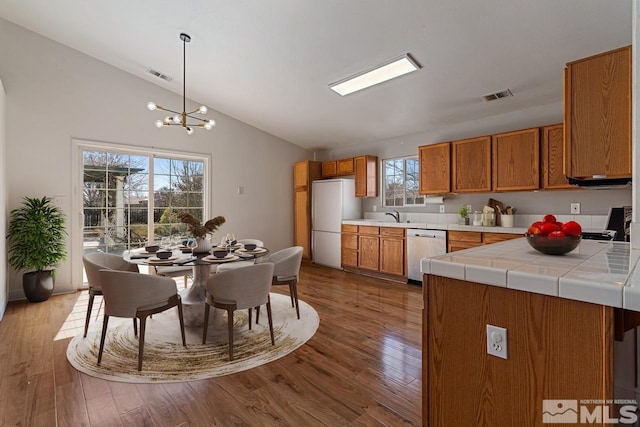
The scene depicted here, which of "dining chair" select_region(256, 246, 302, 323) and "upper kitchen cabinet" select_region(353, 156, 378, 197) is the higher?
"upper kitchen cabinet" select_region(353, 156, 378, 197)

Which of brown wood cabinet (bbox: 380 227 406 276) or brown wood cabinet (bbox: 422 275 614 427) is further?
brown wood cabinet (bbox: 380 227 406 276)

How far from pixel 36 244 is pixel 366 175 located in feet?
15.5

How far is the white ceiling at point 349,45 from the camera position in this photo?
8.38 feet

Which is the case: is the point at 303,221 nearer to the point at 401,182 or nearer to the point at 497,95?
the point at 401,182

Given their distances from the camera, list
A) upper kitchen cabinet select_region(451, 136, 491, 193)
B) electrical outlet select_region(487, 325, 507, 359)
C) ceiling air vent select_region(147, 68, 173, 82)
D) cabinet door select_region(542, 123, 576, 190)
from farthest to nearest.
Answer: ceiling air vent select_region(147, 68, 173, 82) < upper kitchen cabinet select_region(451, 136, 491, 193) < cabinet door select_region(542, 123, 576, 190) < electrical outlet select_region(487, 325, 507, 359)

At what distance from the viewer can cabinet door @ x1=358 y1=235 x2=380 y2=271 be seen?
5.04m

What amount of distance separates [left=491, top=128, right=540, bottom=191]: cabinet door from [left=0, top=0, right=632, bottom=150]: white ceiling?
1.46 ft

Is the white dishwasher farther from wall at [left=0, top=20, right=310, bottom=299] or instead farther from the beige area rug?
wall at [left=0, top=20, right=310, bottom=299]

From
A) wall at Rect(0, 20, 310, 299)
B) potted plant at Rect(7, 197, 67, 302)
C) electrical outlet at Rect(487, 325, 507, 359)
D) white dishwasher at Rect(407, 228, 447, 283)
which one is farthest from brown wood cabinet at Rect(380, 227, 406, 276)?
potted plant at Rect(7, 197, 67, 302)

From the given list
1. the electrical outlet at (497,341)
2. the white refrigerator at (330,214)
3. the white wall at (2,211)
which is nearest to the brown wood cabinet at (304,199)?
the white refrigerator at (330,214)

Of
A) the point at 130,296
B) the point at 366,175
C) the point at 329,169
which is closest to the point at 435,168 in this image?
the point at 366,175

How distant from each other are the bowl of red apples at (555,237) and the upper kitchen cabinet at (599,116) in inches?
18.3

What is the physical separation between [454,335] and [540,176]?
3.38 metres

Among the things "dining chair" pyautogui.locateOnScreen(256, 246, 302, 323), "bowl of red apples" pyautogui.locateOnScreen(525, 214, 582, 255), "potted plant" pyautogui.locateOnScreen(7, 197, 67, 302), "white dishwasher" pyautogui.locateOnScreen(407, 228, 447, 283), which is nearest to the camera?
"bowl of red apples" pyautogui.locateOnScreen(525, 214, 582, 255)
